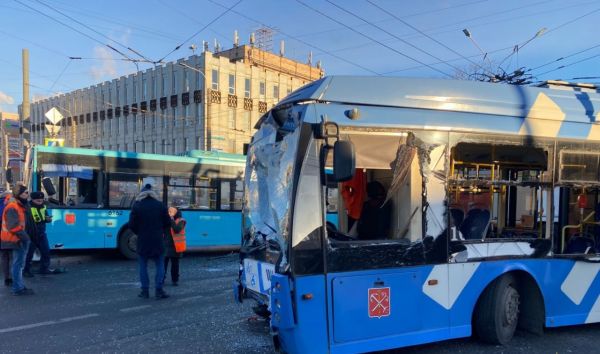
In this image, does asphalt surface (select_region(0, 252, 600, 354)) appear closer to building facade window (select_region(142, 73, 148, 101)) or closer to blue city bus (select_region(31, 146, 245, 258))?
blue city bus (select_region(31, 146, 245, 258))

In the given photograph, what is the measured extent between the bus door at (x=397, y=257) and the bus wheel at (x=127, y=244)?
28.8 feet

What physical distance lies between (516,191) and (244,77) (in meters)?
41.2

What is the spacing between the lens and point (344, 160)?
4086mm

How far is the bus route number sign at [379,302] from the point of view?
4500mm

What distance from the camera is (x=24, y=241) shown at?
8164mm

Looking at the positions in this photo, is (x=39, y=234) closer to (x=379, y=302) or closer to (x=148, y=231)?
(x=148, y=231)

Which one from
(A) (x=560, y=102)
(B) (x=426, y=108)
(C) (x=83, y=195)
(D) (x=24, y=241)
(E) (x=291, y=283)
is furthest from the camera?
(C) (x=83, y=195)

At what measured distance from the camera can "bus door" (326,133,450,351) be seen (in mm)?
4414

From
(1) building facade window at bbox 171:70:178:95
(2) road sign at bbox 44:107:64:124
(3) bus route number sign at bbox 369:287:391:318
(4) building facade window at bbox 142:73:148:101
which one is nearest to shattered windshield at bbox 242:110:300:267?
(3) bus route number sign at bbox 369:287:391:318

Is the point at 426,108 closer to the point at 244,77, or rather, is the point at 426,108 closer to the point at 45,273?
the point at 45,273

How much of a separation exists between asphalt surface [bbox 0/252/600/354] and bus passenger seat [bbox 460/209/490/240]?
1.31 metres

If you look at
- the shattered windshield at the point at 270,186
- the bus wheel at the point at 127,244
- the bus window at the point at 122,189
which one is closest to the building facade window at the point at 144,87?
the bus window at the point at 122,189

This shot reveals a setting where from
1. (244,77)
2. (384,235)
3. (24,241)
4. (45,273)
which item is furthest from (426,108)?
(244,77)

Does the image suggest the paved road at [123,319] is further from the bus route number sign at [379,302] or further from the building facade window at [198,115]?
the building facade window at [198,115]
